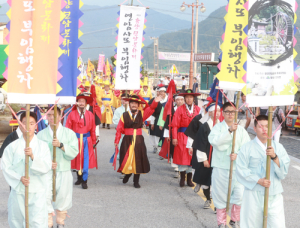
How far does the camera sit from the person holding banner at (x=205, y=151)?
232 inches

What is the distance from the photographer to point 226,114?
5.12 meters

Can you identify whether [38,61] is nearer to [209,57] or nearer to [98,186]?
[98,186]

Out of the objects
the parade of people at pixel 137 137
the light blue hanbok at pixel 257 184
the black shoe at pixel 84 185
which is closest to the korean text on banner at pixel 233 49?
the parade of people at pixel 137 137

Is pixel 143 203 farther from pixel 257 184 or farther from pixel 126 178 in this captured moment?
pixel 257 184

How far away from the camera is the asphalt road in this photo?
545 centimetres

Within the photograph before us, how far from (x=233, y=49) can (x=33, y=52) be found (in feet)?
8.21

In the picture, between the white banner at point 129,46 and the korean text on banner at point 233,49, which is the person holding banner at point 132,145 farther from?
the korean text on banner at point 233,49

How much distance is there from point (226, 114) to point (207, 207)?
184cm

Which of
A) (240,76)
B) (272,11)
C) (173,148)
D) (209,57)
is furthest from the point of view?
(209,57)

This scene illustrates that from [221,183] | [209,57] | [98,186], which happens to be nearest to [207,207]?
[221,183]

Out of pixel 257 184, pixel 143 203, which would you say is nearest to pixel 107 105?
pixel 143 203

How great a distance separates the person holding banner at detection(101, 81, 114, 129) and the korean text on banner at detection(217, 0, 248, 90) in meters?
11.3

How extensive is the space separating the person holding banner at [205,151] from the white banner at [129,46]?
256 centimetres

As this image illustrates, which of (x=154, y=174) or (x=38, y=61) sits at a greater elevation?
(x=38, y=61)
